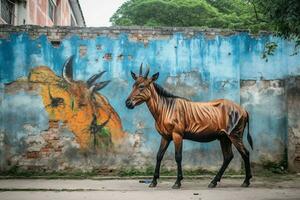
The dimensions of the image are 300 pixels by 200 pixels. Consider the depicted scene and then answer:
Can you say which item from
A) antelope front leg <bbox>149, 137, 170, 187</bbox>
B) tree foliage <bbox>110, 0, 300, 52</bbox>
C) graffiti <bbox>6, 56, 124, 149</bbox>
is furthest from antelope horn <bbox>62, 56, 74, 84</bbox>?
tree foliage <bbox>110, 0, 300, 52</bbox>

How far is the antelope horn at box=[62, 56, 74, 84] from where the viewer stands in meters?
10.9

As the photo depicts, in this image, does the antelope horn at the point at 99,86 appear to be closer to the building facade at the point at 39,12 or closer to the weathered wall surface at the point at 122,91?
the weathered wall surface at the point at 122,91

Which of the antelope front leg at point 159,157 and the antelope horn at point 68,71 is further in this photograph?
the antelope horn at point 68,71

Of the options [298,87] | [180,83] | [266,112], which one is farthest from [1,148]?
[298,87]

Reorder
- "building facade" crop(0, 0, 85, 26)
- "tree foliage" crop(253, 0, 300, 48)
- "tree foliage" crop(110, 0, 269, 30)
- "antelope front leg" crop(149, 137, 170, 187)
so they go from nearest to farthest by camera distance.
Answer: "tree foliage" crop(253, 0, 300, 48), "antelope front leg" crop(149, 137, 170, 187), "building facade" crop(0, 0, 85, 26), "tree foliage" crop(110, 0, 269, 30)

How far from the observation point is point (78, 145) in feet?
35.5

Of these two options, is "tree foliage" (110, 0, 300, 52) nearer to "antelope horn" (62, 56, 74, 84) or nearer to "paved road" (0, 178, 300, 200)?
"antelope horn" (62, 56, 74, 84)

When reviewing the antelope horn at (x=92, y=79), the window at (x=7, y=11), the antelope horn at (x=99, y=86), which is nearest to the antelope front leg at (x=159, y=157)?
the antelope horn at (x=99, y=86)

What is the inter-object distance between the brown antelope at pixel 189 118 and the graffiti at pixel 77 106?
196 cm

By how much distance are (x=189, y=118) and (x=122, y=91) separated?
8.01 ft

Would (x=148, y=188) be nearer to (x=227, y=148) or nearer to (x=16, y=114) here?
(x=227, y=148)

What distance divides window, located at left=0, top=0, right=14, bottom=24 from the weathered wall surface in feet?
15.5

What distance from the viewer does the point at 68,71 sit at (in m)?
10.9

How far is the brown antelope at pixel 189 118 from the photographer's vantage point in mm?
9070
